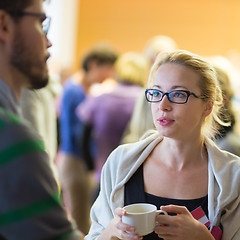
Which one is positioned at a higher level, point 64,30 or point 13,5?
point 13,5

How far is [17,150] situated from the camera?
902 millimetres

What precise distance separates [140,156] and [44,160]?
593mm

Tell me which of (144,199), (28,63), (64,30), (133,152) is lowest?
(64,30)

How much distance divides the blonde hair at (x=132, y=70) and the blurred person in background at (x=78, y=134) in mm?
656

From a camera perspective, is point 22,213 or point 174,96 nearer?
point 22,213

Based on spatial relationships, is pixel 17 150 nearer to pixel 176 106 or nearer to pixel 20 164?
pixel 20 164

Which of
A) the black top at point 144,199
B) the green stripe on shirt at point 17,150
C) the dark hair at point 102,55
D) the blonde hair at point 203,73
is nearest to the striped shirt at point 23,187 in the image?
the green stripe on shirt at point 17,150

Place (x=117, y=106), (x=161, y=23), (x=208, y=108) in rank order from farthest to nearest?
(x=161, y=23)
(x=117, y=106)
(x=208, y=108)

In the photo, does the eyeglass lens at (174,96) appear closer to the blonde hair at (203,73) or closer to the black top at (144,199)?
the blonde hair at (203,73)

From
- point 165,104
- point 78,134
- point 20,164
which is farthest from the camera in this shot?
point 78,134

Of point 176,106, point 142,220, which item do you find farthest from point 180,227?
point 176,106

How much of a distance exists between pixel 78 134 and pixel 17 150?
2.85 m

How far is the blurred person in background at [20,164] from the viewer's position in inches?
35.3

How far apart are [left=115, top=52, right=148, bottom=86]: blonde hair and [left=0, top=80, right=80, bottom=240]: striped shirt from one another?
2251 millimetres
